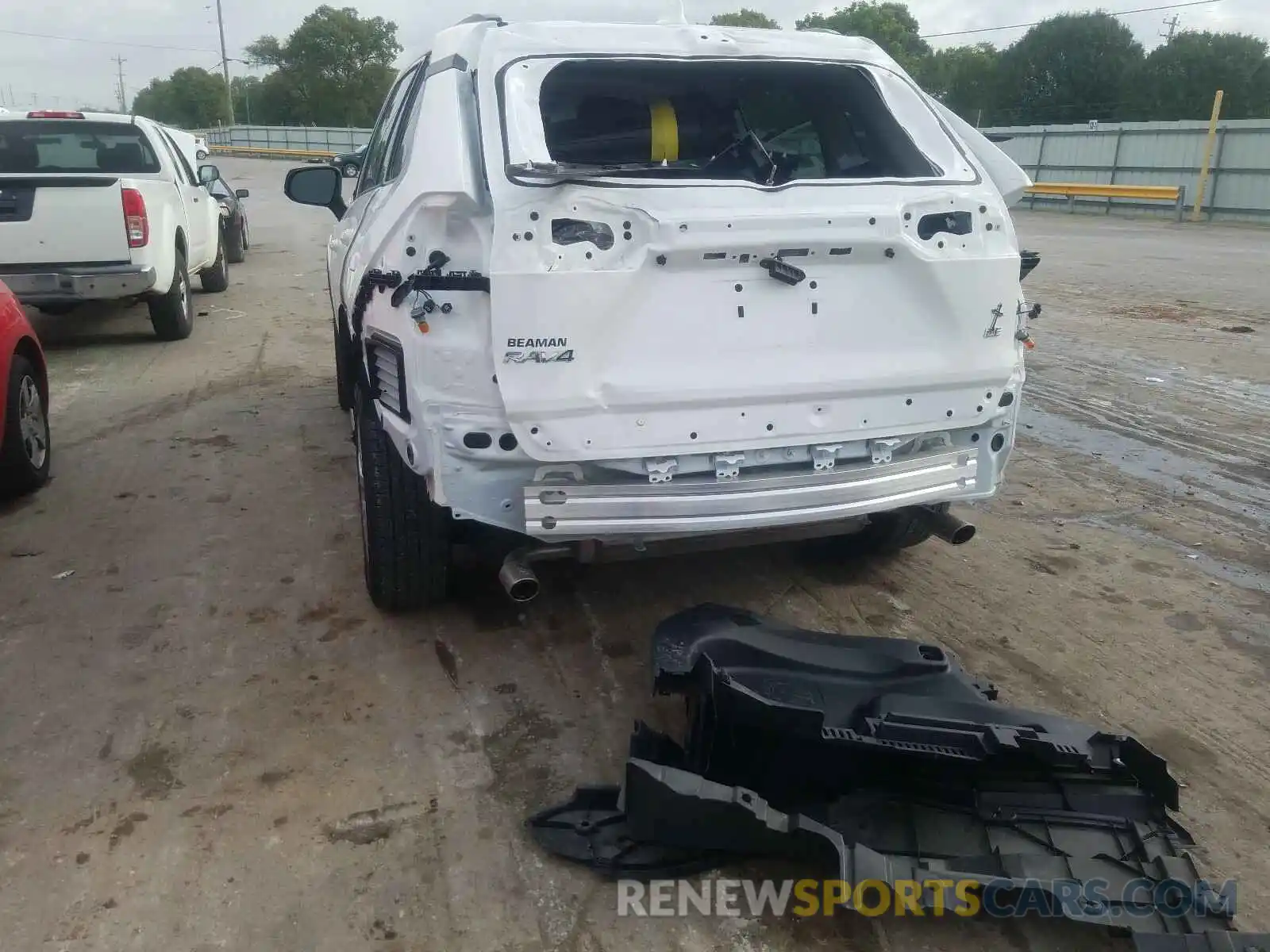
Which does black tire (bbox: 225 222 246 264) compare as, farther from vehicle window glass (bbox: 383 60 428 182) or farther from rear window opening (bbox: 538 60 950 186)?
rear window opening (bbox: 538 60 950 186)

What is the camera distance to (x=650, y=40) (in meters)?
3.51

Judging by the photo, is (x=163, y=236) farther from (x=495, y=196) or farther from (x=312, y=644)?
(x=495, y=196)

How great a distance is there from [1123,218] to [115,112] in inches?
935

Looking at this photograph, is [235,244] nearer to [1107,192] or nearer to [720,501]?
[720,501]

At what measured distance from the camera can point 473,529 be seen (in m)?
3.60

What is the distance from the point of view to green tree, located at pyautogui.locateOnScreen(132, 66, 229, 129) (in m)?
81.9

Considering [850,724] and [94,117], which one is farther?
[94,117]

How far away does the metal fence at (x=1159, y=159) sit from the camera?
78.6 feet

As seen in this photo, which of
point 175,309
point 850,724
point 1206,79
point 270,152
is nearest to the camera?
point 850,724

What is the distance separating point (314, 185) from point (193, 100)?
92171mm

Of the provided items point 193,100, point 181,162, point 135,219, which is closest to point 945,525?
point 135,219

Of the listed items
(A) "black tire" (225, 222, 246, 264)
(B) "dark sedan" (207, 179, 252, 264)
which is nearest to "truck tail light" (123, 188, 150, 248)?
(B) "dark sedan" (207, 179, 252, 264)

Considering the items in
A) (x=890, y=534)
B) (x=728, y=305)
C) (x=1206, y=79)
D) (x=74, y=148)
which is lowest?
(x=890, y=534)

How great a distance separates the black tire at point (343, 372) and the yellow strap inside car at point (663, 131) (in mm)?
1861
